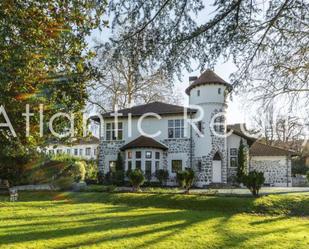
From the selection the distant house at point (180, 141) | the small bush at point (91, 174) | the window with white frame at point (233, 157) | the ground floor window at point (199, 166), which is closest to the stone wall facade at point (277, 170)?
the distant house at point (180, 141)

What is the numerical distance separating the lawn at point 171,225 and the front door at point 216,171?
34.0 feet

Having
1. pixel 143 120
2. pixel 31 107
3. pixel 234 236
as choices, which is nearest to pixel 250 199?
pixel 234 236

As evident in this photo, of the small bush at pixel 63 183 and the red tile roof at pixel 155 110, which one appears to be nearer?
the small bush at pixel 63 183

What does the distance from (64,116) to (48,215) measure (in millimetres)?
3657

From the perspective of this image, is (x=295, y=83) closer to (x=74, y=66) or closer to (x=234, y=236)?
(x=234, y=236)

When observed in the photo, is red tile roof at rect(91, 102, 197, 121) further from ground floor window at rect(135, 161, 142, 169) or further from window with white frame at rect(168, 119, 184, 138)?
ground floor window at rect(135, 161, 142, 169)

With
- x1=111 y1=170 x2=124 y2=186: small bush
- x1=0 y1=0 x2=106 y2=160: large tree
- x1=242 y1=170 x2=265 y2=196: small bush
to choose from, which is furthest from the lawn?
x1=111 y1=170 x2=124 y2=186: small bush

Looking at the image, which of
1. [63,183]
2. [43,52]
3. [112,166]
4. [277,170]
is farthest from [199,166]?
[43,52]

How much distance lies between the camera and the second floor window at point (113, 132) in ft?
98.7

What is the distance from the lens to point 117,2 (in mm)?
5363

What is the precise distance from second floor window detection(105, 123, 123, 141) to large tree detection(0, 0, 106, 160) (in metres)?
19.5

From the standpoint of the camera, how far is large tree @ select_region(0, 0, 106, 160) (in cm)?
784

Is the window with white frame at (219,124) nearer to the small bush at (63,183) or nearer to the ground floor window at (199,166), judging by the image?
the ground floor window at (199,166)

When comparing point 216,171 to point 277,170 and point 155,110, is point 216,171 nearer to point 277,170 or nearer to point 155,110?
point 155,110
